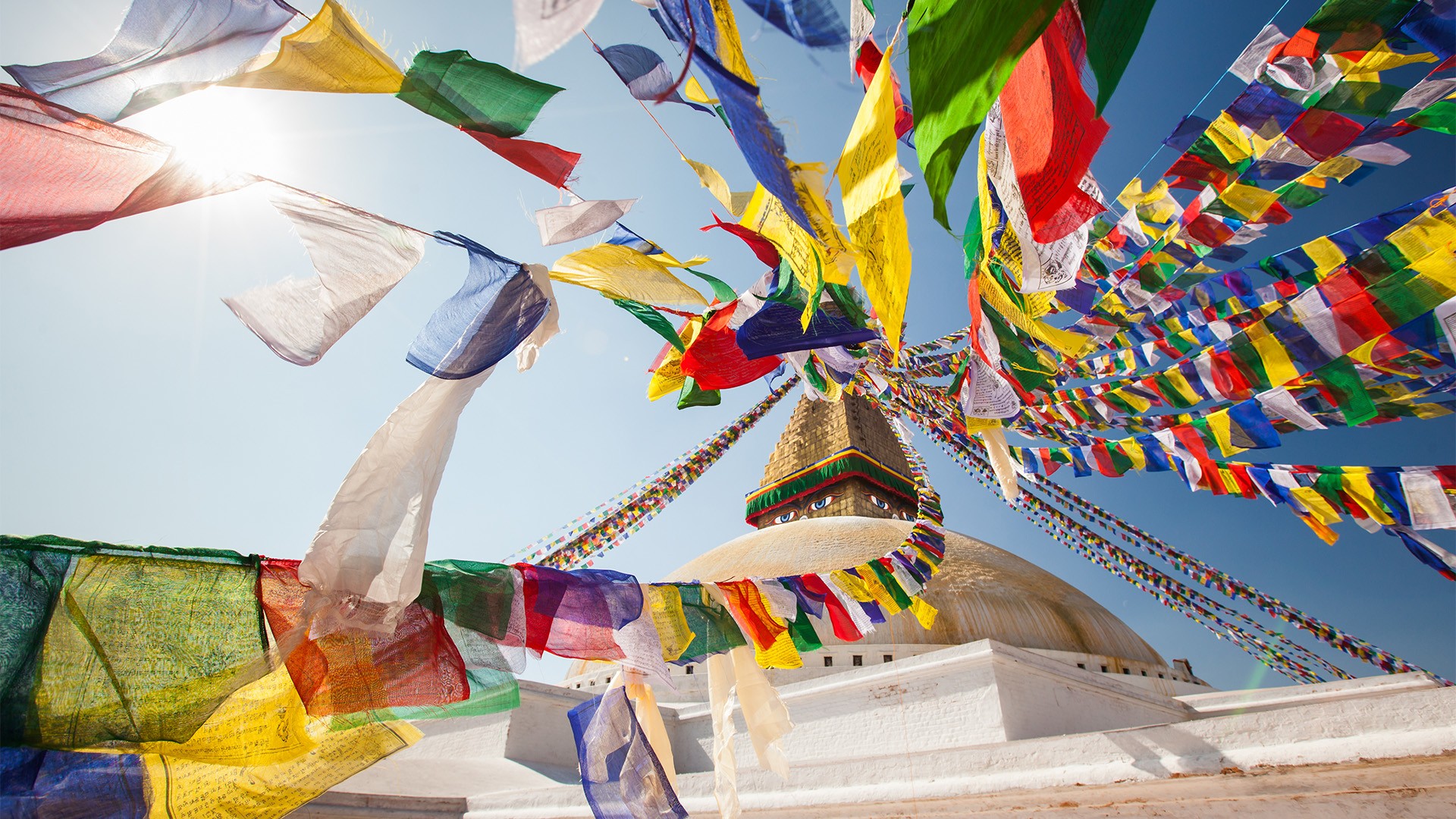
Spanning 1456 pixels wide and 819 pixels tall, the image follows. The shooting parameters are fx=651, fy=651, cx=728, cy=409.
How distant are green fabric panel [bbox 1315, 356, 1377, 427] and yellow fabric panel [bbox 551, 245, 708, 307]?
2768mm

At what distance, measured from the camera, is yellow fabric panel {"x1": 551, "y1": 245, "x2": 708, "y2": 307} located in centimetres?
257

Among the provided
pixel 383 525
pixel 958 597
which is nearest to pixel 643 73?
pixel 383 525

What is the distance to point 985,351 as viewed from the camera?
2.66m

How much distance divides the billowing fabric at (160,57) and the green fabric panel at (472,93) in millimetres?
341

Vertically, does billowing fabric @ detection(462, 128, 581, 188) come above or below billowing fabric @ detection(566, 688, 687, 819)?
above

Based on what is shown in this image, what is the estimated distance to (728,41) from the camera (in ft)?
5.51

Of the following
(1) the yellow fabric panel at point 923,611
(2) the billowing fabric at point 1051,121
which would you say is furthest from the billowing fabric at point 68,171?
(1) the yellow fabric panel at point 923,611

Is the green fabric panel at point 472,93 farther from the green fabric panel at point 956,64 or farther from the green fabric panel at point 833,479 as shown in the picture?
the green fabric panel at point 833,479

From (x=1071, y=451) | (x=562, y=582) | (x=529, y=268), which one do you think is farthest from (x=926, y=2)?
(x=1071, y=451)

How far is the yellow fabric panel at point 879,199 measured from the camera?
146 centimetres

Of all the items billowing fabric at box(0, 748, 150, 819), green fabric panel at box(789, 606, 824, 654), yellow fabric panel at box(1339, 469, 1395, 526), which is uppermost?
yellow fabric panel at box(1339, 469, 1395, 526)

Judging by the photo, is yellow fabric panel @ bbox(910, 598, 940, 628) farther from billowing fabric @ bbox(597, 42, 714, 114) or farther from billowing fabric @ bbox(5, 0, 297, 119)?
billowing fabric @ bbox(5, 0, 297, 119)

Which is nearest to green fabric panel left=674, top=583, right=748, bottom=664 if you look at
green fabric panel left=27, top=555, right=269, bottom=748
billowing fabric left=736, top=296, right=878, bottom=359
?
billowing fabric left=736, top=296, right=878, bottom=359

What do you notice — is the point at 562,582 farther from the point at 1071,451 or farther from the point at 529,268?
the point at 1071,451
